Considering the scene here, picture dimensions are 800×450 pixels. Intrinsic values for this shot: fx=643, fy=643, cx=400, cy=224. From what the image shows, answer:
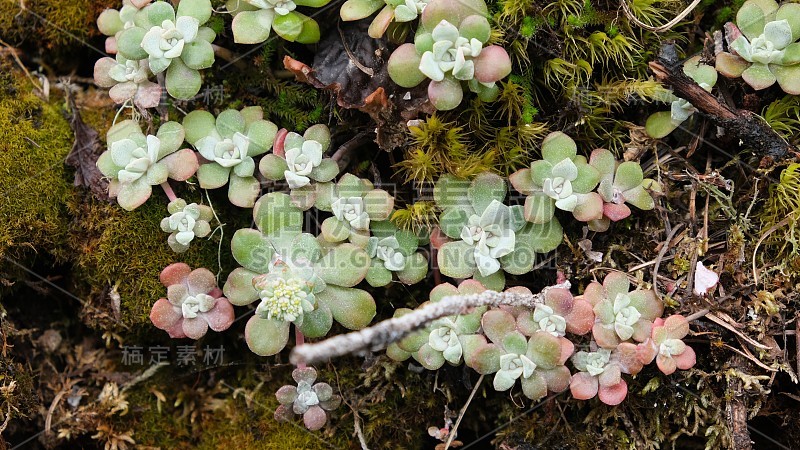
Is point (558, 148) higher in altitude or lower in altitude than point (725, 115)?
lower

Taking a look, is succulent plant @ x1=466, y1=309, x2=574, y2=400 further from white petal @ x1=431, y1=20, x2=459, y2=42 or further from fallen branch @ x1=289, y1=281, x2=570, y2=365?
white petal @ x1=431, y1=20, x2=459, y2=42

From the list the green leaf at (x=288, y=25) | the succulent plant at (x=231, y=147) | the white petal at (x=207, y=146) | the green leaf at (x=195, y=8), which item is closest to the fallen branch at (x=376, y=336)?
the succulent plant at (x=231, y=147)

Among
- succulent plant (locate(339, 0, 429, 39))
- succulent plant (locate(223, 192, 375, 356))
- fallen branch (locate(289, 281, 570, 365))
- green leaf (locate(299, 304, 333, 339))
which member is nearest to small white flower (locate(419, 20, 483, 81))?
succulent plant (locate(339, 0, 429, 39))

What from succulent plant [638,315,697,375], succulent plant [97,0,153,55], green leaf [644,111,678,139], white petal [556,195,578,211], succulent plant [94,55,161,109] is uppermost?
succulent plant [97,0,153,55]

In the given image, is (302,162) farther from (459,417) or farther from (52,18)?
(52,18)

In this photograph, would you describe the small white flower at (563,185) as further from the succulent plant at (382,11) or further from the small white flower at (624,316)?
the succulent plant at (382,11)

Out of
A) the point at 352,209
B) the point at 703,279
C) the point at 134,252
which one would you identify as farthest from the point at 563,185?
the point at 134,252
